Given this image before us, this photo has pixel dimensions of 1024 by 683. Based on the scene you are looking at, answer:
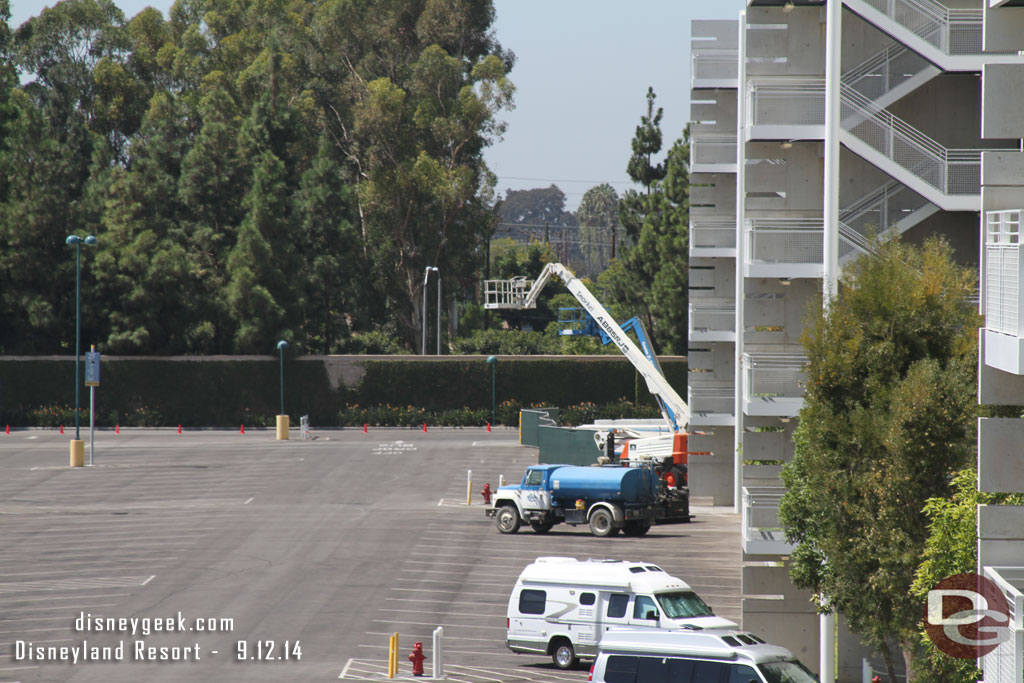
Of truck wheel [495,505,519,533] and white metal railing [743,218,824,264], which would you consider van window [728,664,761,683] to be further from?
truck wheel [495,505,519,533]

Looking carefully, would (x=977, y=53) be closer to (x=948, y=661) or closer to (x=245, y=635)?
(x=948, y=661)

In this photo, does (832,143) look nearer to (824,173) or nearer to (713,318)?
(824,173)

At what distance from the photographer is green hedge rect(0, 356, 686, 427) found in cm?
7519

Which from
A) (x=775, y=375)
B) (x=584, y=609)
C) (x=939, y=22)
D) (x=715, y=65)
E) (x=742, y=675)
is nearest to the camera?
(x=742, y=675)

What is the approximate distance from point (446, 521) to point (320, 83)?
62449 mm

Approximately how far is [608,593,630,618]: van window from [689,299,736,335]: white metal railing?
2055cm

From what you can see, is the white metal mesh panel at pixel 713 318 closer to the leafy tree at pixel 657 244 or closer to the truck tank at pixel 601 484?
the truck tank at pixel 601 484

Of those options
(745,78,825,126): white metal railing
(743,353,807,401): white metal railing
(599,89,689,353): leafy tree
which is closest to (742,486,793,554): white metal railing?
(743,353,807,401): white metal railing

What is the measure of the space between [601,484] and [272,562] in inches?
421

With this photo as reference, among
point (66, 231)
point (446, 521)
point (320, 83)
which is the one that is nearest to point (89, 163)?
point (66, 231)

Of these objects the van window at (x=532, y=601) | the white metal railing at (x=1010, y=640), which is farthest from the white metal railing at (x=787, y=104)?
the white metal railing at (x=1010, y=640)

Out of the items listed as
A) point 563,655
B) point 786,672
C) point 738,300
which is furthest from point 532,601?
point 738,300

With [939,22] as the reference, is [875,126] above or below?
below

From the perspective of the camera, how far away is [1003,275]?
492 inches
